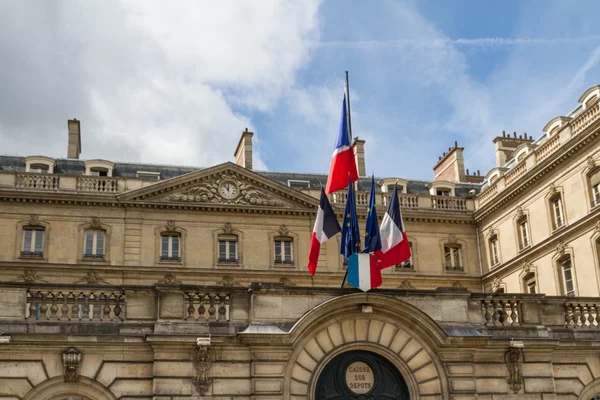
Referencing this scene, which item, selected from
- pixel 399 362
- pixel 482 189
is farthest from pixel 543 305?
pixel 482 189

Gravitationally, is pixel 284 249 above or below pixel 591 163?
below

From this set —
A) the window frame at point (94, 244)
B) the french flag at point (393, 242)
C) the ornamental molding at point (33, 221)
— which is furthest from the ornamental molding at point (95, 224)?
the french flag at point (393, 242)

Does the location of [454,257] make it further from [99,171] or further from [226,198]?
[99,171]

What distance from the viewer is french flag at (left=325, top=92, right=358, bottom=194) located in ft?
68.7

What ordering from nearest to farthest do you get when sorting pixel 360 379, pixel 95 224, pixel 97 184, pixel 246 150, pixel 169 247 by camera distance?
pixel 360 379 < pixel 95 224 < pixel 169 247 < pixel 97 184 < pixel 246 150

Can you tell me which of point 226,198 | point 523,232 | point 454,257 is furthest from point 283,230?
point 523,232

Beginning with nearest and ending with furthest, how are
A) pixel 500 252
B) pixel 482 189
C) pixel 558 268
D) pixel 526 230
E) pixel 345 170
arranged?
1. pixel 345 170
2. pixel 558 268
3. pixel 526 230
4. pixel 500 252
5. pixel 482 189

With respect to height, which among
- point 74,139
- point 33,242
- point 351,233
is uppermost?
point 74,139

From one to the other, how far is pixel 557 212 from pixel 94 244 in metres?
21.2

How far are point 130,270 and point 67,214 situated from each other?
4.07 m

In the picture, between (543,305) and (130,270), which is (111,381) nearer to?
(543,305)

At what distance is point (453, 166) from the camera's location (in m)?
52.2

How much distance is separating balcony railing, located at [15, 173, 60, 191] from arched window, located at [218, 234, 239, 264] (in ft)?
27.3

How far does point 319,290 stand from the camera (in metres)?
18.8
